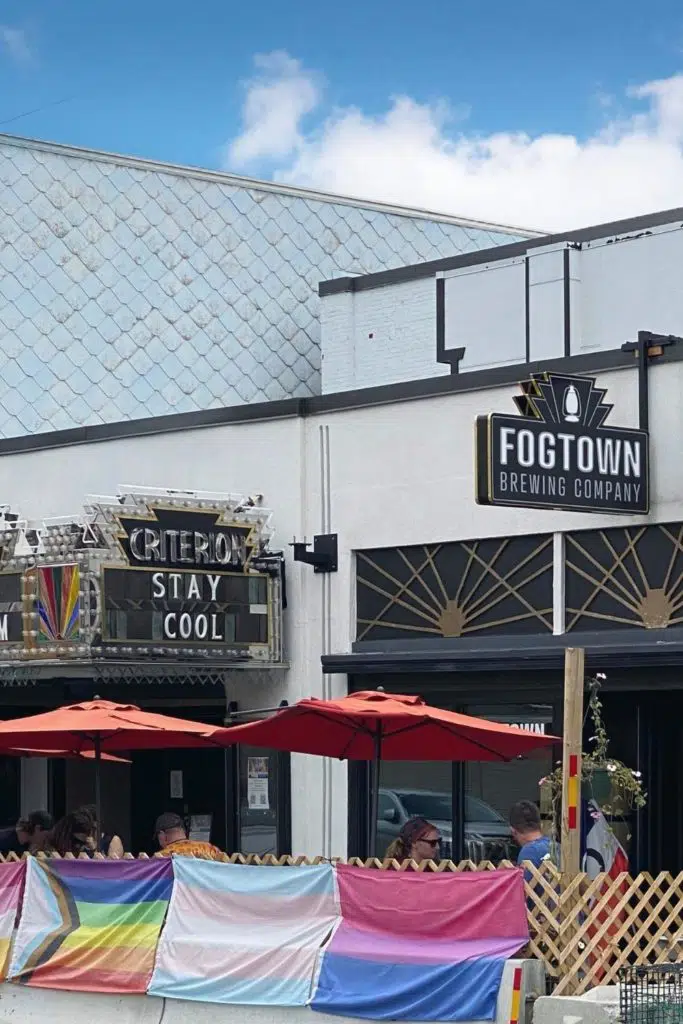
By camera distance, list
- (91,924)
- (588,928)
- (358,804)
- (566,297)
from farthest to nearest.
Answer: (566,297), (358,804), (91,924), (588,928)

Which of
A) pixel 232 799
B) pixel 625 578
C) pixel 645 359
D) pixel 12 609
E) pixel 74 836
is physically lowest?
pixel 232 799

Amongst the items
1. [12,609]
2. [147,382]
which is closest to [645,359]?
[12,609]

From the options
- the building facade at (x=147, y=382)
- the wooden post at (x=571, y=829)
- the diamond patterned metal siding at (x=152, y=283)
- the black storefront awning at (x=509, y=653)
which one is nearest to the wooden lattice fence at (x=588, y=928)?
the wooden post at (x=571, y=829)

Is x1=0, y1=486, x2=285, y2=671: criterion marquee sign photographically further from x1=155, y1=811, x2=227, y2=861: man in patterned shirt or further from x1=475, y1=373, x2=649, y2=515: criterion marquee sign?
x1=475, y1=373, x2=649, y2=515: criterion marquee sign

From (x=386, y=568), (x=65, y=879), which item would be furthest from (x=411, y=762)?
(x=65, y=879)

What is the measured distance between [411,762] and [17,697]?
16.3 feet

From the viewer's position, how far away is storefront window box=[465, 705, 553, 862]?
16.6 metres

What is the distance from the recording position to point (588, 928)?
449 inches

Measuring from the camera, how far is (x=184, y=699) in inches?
762

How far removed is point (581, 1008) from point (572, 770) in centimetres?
153

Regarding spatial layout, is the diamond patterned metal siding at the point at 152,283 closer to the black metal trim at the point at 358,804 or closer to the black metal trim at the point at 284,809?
the black metal trim at the point at 284,809

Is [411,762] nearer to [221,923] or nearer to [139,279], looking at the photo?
[221,923]

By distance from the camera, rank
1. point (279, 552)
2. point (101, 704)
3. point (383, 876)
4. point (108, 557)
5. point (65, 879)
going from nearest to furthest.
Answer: point (383, 876) → point (65, 879) → point (101, 704) → point (108, 557) → point (279, 552)

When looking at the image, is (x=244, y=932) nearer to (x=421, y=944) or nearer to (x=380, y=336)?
(x=421, y=944)
